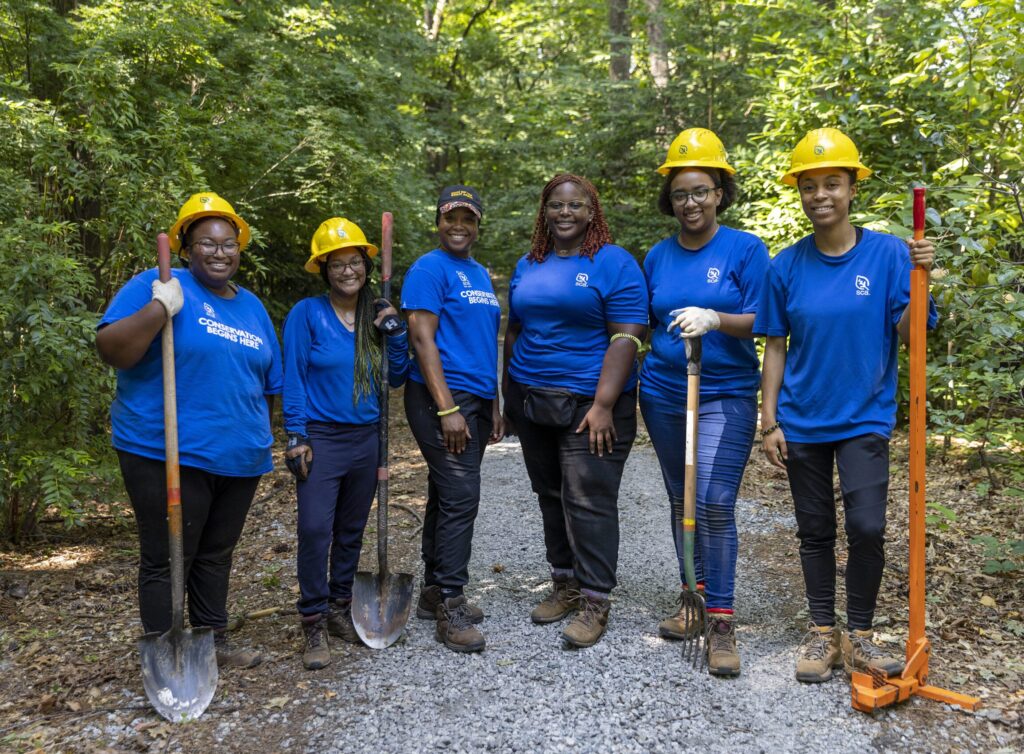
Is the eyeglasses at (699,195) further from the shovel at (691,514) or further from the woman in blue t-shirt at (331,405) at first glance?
the woman in blue t-shirt at (331,405)

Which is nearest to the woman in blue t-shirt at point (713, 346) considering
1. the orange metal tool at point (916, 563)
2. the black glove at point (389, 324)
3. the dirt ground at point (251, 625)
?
the orange metal tool at point (916, 563)

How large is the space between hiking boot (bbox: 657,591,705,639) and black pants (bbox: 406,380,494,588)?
3.24ft

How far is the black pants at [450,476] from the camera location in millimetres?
4047

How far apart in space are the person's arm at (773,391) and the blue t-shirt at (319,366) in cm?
185

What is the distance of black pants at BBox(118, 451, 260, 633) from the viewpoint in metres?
3.42

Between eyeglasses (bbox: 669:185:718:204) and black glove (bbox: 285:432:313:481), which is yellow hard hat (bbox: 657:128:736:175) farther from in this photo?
black glove (bbox: 285:432:313:481)

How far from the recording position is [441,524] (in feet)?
13.5

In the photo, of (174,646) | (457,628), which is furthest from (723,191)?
(174,646)

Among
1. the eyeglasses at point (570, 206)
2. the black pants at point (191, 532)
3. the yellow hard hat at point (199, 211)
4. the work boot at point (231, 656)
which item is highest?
the eyeglasses at point (570, 206)

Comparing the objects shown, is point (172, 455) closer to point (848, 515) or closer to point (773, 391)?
point (773, 391)

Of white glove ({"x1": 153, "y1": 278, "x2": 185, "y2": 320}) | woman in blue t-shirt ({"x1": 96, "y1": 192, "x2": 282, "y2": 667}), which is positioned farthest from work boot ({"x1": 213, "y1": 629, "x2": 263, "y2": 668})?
white glove ({"x1": 153, "y1": 278, "x2": 185, "y2": 320})

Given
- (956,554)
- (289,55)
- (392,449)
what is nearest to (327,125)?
(289,55)

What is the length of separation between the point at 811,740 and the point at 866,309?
1672mm

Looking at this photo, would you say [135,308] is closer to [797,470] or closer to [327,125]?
[797,470]
